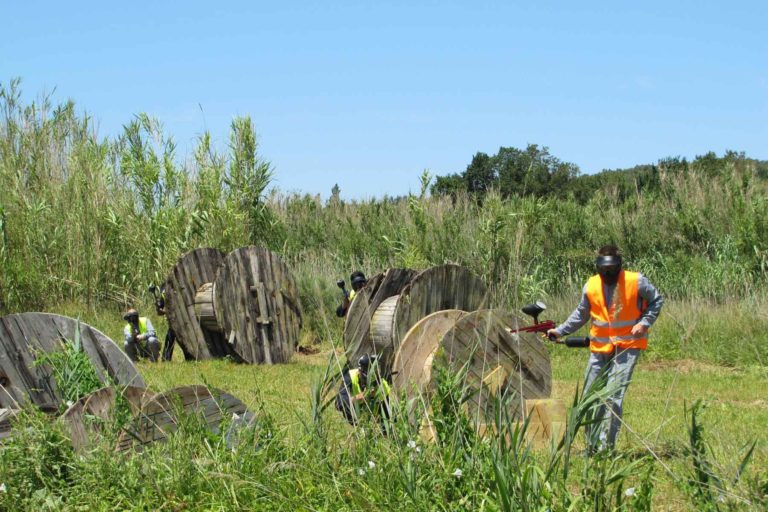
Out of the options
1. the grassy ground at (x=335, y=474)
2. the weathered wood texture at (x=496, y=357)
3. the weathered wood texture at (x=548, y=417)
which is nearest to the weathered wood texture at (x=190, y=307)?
the weathered wood texture at (x=496, y=357)

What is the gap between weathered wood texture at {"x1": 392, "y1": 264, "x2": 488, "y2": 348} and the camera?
1095cm

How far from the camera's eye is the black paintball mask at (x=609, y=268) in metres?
7.70

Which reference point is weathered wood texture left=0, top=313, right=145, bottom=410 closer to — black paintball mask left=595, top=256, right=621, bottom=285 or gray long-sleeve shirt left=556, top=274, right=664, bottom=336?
gray long-sleeve shirt left=556, top=274, right=664, bottom=336

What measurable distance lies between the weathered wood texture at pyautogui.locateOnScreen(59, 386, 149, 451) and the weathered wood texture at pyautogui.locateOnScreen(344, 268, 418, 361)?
215 inches

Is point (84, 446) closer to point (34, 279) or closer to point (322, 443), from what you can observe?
point (322, 443)

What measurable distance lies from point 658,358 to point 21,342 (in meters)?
10.4

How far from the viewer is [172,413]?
593cm

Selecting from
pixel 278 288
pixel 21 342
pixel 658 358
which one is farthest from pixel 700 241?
pixel 21 342

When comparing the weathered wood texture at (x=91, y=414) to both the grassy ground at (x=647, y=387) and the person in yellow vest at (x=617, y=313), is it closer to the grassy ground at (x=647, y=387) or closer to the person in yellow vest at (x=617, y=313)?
the grassy ground at (x=647, y=387)

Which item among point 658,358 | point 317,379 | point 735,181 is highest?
point 735,181

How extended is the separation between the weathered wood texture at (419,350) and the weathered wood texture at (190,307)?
7553 mm

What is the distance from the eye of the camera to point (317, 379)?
5586 mm

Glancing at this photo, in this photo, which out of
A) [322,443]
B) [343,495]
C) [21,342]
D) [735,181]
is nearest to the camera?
[343,495]

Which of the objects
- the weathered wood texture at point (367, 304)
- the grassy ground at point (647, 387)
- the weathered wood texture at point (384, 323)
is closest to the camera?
the grassy ground at point (647, 387)
